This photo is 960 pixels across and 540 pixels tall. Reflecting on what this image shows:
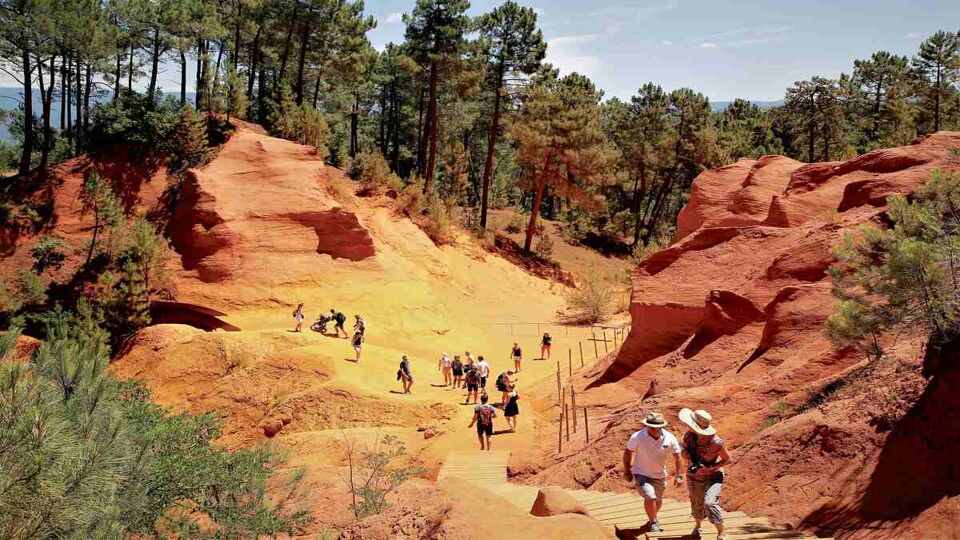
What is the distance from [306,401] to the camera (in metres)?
17.8

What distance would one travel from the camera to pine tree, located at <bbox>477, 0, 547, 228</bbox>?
136 feet

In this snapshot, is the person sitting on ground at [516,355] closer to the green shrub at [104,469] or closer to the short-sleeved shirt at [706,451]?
the green shrub at [104,469]

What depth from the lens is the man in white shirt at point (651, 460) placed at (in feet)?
22.8

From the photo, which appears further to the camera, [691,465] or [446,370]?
[446,370]

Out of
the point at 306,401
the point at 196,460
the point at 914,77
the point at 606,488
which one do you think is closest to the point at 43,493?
the point at 196,460

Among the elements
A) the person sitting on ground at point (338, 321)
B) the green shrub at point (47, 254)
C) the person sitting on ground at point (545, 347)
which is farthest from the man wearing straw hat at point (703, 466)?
the green shrub at point (47, 254)

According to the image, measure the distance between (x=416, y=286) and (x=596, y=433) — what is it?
18.0 metres

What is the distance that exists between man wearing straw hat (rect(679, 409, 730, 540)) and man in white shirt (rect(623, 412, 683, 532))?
0.86 feet

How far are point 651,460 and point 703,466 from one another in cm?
53

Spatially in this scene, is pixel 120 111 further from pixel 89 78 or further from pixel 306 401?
pixel 306 401

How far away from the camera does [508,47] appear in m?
42.3

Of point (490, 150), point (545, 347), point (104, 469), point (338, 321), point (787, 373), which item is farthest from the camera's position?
point (490, 150)

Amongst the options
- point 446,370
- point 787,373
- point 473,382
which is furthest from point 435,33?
point 787,373

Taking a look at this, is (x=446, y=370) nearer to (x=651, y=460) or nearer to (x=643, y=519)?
(x=643, y=519)
